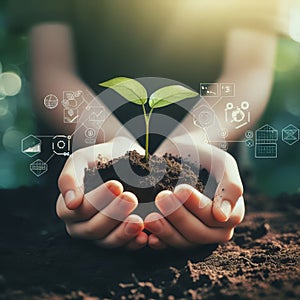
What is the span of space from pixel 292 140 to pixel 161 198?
1.68 ft

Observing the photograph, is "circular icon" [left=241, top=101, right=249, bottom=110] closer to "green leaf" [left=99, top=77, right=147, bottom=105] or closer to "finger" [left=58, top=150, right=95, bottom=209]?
"green leaf" [left=99, top=77, right=147, bottom=105]

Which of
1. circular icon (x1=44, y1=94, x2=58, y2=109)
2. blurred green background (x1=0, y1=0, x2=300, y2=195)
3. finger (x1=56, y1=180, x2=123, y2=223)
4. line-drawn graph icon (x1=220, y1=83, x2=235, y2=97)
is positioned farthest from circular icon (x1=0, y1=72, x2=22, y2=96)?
line-drawn graph icon (x1=220, y1=83, x2=235, y2=97)

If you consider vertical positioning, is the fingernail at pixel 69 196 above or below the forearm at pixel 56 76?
below

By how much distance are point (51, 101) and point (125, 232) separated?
18.7 inches

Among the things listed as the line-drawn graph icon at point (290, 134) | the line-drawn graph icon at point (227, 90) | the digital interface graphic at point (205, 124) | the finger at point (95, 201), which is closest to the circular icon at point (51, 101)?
the digital interface graphic at point (205, 124)

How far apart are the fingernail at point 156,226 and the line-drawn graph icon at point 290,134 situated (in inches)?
19.1

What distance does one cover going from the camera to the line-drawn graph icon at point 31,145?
1.12 metres

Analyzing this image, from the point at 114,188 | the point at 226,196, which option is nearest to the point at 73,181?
the point at 114,188

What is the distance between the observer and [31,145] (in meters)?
1.13

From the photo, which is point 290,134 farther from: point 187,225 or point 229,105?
point 187,225

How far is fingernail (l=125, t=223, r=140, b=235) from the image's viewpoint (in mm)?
833

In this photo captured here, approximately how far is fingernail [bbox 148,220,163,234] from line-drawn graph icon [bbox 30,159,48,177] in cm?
40

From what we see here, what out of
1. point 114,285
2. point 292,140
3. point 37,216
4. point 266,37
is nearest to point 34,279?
point 114,285

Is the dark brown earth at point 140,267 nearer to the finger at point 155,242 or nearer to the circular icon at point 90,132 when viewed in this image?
the finger at point 155,242
